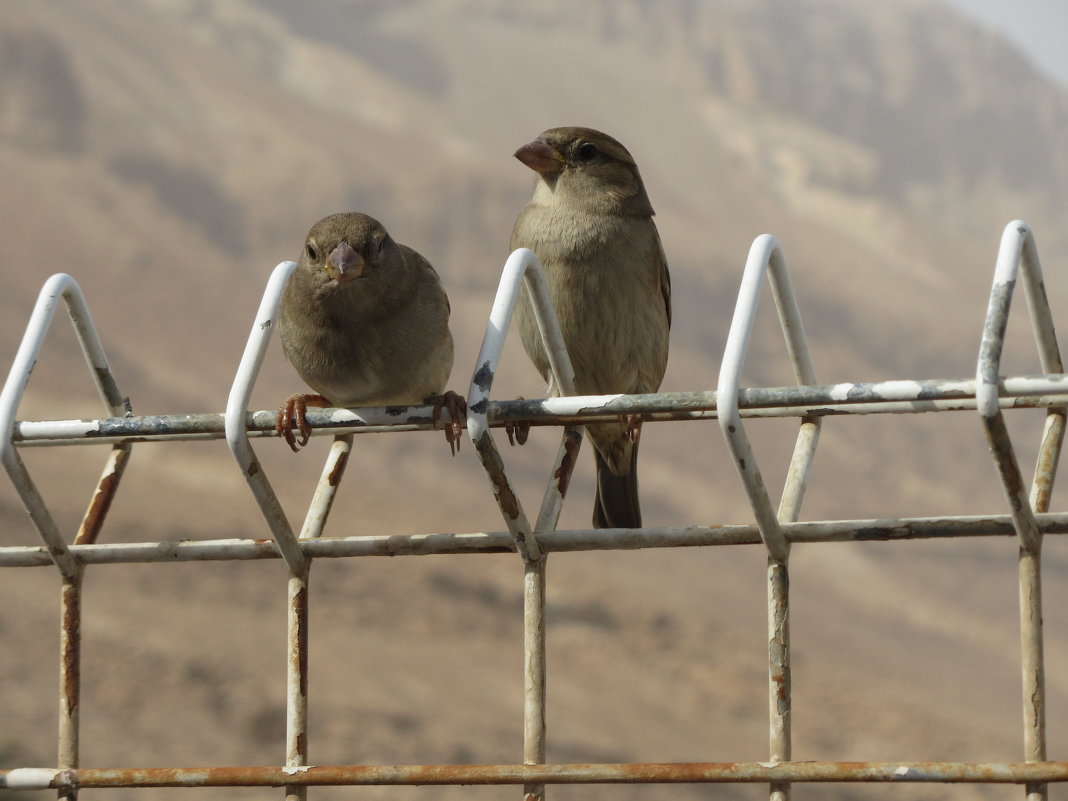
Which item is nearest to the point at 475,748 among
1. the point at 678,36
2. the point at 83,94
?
the point at 83,94

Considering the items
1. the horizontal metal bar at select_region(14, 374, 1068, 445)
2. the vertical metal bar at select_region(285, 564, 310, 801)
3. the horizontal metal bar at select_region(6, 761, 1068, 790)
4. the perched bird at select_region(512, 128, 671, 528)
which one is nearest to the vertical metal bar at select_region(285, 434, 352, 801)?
the vertical metal bar at select_region(285, 564, 310, 801)

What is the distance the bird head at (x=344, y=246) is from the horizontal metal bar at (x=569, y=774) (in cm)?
149

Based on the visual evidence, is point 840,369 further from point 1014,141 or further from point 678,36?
point 1014,141

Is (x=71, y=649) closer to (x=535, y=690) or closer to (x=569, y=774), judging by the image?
(x=535, y=690)

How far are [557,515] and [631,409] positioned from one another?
1.22 feet

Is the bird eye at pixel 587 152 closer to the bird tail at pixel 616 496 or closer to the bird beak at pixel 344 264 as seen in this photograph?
the bird tail at pixel 616 496

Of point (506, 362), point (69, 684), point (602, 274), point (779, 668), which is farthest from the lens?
point (506, 362)

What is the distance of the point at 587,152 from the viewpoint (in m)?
4.96

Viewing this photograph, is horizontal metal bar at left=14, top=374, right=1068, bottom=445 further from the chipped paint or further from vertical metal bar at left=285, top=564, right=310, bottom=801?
the chipped paint

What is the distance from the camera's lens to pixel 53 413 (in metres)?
37.0

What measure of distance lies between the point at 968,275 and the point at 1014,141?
36.7 metres

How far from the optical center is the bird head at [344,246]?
11.9 ft

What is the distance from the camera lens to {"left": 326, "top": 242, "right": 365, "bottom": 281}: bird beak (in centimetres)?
358

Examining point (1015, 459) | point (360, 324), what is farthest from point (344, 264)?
point (1015, 459)
